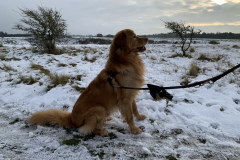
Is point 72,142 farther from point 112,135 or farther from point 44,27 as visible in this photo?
point 44,27

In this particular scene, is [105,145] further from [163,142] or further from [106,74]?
[106,74]

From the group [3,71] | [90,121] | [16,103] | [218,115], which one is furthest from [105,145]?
[3,71]

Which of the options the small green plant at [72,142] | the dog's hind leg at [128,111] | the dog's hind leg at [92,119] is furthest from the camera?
the dog's hind leg at [128,111]

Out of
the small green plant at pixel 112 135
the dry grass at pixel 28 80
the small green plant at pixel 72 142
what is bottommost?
the small green plant at pixel 112 135

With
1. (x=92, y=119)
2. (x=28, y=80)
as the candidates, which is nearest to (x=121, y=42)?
(x=92, y=119)

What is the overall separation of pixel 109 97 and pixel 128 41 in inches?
43.5

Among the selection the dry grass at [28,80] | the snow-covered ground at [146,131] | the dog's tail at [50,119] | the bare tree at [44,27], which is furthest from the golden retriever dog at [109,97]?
the bare tree at [44,27]

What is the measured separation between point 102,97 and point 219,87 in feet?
11.8

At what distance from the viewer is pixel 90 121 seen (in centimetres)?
252

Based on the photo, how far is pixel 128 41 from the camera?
2709 millimetres

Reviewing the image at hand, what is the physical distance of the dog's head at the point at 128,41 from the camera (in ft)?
8.79

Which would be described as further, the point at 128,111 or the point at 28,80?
the point at 28,80

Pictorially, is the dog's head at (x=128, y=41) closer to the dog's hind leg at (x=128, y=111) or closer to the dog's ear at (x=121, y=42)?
the dog's ear at (x=121, y=42)

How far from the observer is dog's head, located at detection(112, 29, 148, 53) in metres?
2.68
